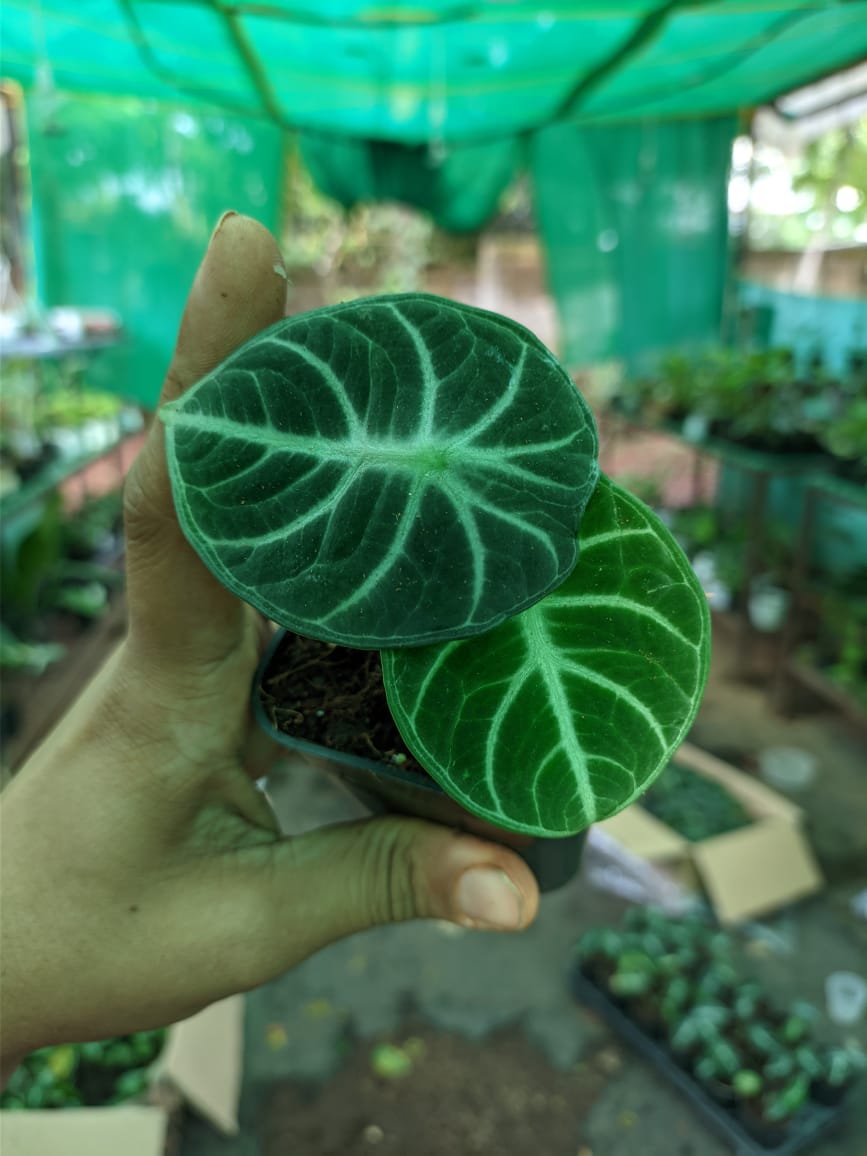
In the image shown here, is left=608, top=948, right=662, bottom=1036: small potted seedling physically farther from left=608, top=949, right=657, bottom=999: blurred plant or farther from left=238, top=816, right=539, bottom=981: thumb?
left=238, top=816, right=539, bottom=981: thumb

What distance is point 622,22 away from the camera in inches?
91.8

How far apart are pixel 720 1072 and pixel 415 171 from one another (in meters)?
4.04

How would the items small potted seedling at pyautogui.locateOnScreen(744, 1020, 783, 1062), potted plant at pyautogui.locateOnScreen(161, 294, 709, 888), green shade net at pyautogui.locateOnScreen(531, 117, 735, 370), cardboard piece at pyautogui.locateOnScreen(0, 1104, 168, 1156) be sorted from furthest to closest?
green shade net at pyautogui.locateOnScreen(531, 117, 735, 370) < small potted seedling at pyautogui.locateOnScreen(744, 1020, 783, 1062) < cardboard piece at pyautogui.locateOnScreen(0, 1104, 168, 1156) < potted plant at pyautogui.locateOnScreen(161, 294, 709, 888)

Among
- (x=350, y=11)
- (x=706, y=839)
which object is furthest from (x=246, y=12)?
(x=706, y=839)

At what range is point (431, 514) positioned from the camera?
561mm

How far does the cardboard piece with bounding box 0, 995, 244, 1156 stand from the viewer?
129cm

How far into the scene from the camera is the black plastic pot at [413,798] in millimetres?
707

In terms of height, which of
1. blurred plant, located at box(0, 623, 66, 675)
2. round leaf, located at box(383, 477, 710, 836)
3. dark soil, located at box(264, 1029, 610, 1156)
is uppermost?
round leaf, located at box(383, 477, 710, 836)

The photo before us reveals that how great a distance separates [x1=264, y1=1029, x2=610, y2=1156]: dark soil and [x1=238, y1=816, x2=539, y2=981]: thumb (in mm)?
1050

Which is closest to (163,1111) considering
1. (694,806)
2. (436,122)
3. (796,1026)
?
(796,1026)

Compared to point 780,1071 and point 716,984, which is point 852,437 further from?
point 780,1071

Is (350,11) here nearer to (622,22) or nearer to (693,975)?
(622,22)

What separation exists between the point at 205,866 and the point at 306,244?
31.1 feet

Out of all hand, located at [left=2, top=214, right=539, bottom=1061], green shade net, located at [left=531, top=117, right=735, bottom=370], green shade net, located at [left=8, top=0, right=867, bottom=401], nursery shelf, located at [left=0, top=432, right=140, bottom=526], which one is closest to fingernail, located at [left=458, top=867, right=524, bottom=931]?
hand, located at [left=2, top=214, right=539, bottom=1061]
